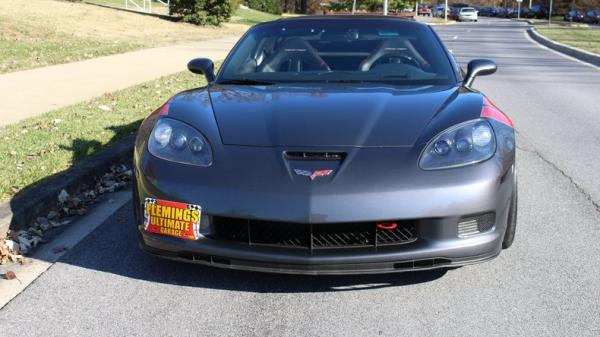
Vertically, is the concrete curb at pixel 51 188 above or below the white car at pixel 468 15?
above

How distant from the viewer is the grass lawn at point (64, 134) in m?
5.36

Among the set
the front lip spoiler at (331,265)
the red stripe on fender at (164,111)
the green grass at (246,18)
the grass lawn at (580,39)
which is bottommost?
the green grass at (246,18)

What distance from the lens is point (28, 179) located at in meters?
5.14

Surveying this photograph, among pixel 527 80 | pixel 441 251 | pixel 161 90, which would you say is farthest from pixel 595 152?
pixel 527 80

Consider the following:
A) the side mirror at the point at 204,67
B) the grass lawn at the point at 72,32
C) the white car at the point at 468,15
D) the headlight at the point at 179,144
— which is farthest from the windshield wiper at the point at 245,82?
the white car at the point at 468,15

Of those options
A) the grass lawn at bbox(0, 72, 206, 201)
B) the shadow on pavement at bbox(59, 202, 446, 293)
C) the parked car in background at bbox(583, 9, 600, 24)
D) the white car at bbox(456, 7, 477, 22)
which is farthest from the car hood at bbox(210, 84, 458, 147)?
the parked car in background at bbox(583, 9, 600, 24)

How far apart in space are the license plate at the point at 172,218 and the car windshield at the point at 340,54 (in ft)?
4.61

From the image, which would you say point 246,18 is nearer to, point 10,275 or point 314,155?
point 10,275

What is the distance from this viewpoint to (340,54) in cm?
502

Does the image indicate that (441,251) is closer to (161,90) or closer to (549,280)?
(549,280)

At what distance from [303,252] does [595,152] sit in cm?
467

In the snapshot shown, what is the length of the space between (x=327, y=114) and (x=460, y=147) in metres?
0.71

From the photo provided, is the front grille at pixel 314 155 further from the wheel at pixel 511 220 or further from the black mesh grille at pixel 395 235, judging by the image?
the wheel at pixel 511 220

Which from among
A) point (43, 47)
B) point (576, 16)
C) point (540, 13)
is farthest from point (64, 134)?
point (540, 13)
